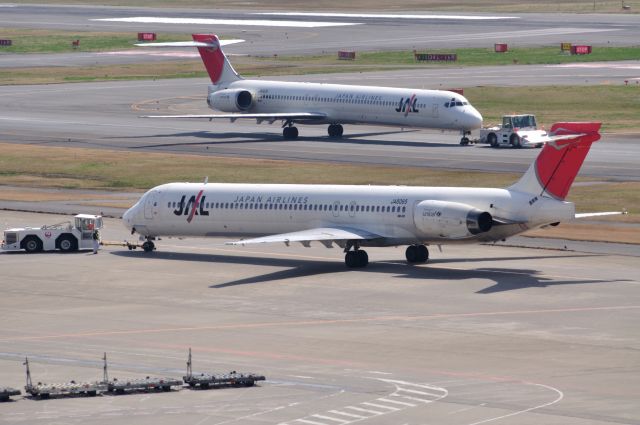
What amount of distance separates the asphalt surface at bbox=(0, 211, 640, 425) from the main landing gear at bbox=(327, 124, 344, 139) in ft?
149

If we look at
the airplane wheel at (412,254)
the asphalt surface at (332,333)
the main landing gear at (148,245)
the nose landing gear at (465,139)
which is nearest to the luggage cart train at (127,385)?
the asphalt surface at (332,333)

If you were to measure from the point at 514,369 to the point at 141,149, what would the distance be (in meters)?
71.0

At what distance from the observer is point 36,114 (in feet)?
445

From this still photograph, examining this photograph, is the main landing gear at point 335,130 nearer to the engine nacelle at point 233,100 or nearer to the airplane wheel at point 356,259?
the engine nacelle at point 233,100

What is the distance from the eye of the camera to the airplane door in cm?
7131

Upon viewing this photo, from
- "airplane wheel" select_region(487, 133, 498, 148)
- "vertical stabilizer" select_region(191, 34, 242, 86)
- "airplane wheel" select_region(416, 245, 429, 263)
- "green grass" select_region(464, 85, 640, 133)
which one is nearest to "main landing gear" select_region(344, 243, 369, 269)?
"airplane wheel" select_region(416, 245, 429, 263)

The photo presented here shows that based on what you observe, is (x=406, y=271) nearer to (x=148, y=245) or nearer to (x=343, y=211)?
(x=343, y=211)

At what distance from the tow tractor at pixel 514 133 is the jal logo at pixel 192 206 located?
46.8 meters

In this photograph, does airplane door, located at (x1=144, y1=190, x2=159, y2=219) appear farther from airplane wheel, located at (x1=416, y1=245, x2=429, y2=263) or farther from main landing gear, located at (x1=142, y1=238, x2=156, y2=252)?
airplane wheel, located at (x1=416, y1=245, x2=429, y2=263)

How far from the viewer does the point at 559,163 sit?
62344mm

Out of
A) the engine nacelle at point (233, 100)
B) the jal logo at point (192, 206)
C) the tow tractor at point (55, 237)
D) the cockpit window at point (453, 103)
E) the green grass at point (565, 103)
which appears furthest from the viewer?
the green grass at point (565, 103)

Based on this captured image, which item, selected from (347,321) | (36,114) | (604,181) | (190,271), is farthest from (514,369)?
(36,114)

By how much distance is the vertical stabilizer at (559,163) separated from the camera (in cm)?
6219

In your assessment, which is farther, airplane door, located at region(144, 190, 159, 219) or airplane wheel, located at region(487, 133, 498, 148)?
airplane wheel, located at region(487, 133, 498, 148)
